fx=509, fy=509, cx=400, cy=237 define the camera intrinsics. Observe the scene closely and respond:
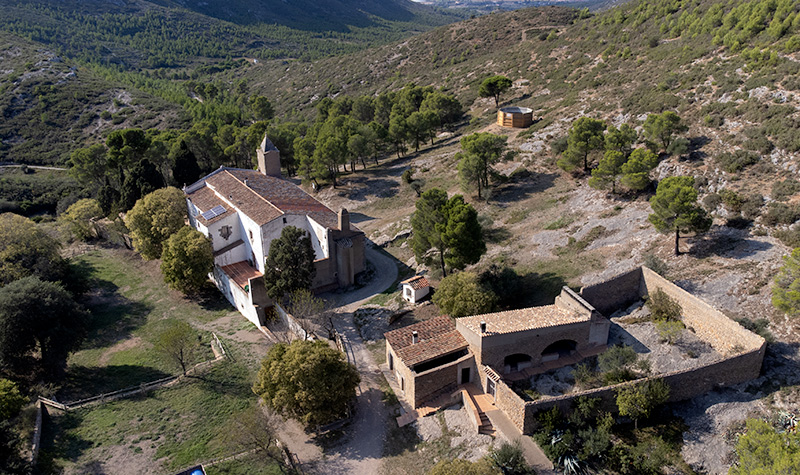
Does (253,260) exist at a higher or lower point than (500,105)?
lower

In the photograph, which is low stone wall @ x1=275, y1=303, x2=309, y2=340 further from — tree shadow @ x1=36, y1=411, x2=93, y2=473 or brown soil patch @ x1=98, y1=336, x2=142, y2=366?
tree shadow @ x1=36, y1=411, x2=93, y2=473

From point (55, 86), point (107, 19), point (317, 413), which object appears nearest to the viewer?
point (317, 413)

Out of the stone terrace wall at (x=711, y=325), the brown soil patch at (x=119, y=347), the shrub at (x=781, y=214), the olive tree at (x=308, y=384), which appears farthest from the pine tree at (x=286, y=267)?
the shrub at (x=781, y=214)

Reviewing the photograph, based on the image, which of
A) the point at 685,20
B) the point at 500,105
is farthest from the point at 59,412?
the point at 685,20

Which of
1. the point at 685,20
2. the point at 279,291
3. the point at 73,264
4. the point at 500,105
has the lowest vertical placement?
the point at 73,264

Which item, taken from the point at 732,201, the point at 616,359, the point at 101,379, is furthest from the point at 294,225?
the point at 732,201

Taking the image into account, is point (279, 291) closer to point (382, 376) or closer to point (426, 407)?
point (382, 376)

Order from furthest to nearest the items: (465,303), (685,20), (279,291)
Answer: (685,20) < (279,291) < (465,303)

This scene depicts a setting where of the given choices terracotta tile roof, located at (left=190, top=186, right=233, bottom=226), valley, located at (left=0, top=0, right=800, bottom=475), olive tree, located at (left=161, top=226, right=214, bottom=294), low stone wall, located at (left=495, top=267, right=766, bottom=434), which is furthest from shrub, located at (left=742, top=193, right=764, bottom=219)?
olive tree, located at (left=161, top=226, right=214, bottom=294)

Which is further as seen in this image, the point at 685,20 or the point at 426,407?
the point at 685,20

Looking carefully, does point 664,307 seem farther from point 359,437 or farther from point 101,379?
point 101,379
